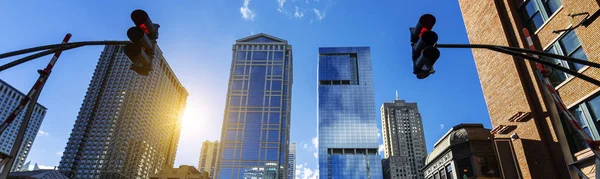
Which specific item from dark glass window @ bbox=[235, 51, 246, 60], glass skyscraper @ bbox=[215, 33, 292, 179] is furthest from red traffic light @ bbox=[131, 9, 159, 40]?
dark glass window @ bbox=[235, 51, 246, 60]

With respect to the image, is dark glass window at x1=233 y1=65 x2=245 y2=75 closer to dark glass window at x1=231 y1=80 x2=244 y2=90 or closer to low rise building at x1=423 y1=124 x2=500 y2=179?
dark glass window at x1=231 y1=80 x2=244 y2=90

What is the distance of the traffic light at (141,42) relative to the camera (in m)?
6.99

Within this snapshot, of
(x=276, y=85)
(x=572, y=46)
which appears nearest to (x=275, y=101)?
(x=276, y=85)

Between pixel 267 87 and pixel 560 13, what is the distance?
175112 millimetres

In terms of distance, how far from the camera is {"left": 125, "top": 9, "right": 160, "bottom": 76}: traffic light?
6.99 m

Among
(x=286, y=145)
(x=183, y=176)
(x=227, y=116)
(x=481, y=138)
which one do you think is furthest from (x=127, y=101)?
(x=481, y=138)

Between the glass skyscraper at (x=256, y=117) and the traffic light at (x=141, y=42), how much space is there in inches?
6411

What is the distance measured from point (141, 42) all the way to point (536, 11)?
1904 cm

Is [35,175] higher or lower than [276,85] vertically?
lower

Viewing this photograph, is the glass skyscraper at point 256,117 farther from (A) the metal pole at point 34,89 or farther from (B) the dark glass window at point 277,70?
(A) the metal pole at point 34,89

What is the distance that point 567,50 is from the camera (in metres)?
15.9

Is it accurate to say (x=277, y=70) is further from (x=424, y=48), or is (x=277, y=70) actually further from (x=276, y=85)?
(x=424, y=48)

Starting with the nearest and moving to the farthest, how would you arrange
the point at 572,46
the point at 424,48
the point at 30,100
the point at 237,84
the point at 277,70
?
the point at 424,48, the point at 30,100, the point at 572,46, the point at 237,84, the point at 277,70

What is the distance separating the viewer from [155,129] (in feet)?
643
